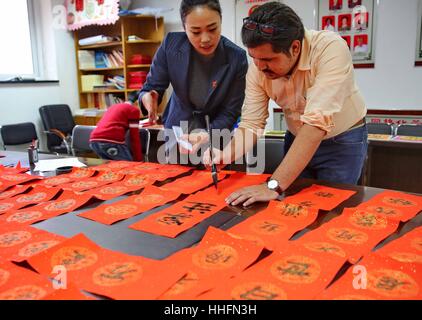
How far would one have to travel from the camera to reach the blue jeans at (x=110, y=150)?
8.36 feet

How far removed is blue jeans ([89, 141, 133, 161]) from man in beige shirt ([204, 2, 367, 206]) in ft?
3.91

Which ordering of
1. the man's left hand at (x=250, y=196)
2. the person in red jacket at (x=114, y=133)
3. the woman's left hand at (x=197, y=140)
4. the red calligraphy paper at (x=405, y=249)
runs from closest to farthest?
the red calligraphy paper at (x=405, y=249)
the man's left hand at (x=250, y=196)
the woman's left hand at (x=197, y=140)
the person in red jacket at (x=114, y=133)

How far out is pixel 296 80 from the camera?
1334 millimetres

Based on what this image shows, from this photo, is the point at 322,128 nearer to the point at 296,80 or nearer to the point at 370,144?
the point at 296,80

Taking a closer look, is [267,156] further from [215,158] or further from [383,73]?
[383,73]

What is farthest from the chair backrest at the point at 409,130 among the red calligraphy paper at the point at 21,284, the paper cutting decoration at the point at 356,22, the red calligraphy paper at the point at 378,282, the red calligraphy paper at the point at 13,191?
the red calligraphy paper at the point at 21,284

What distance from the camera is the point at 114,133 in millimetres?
2562

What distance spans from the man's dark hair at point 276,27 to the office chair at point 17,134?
12.8ft

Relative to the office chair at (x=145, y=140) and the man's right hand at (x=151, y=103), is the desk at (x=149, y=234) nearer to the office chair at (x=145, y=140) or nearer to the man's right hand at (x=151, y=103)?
the man's right hand at (x=151, y=103)

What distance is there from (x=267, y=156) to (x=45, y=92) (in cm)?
394

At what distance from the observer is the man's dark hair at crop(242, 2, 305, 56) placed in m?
1.12

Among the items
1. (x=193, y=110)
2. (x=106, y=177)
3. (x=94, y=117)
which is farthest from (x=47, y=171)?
(x=94, y=117)

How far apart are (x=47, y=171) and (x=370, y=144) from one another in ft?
7.11
